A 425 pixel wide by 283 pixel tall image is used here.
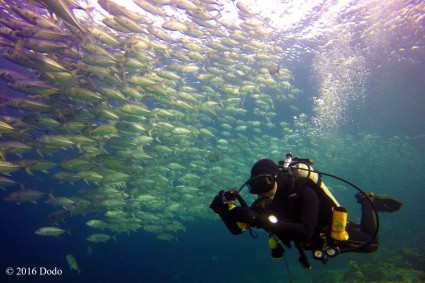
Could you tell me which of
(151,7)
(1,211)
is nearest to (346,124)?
(151,7)

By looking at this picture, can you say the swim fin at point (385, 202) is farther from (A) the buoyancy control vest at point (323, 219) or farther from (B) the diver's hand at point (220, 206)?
(B) the diver's hand at point (220, 206)

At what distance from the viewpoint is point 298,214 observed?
2881mm

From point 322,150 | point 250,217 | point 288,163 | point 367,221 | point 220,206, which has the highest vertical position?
point 322,150

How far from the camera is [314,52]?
19.1m

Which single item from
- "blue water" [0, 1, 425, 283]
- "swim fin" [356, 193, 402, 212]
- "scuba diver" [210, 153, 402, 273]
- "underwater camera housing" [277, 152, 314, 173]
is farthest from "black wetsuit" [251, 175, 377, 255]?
"blue water" [0, 1, 425, 283]

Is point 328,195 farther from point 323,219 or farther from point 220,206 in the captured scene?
point 220,206

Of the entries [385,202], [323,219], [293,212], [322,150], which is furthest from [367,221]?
[322,150]

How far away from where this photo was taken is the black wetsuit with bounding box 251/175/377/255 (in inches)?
99.9

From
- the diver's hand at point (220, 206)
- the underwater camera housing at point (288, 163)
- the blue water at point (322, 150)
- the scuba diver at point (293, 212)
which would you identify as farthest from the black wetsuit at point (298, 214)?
the blue water at point (322, 150)

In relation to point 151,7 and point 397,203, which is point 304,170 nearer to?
point 397,203

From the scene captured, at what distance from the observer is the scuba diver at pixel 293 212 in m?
2.56

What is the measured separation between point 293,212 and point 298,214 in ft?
0.33

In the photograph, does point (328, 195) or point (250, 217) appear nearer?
point (250, 217)

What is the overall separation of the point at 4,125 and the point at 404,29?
2362 cm
